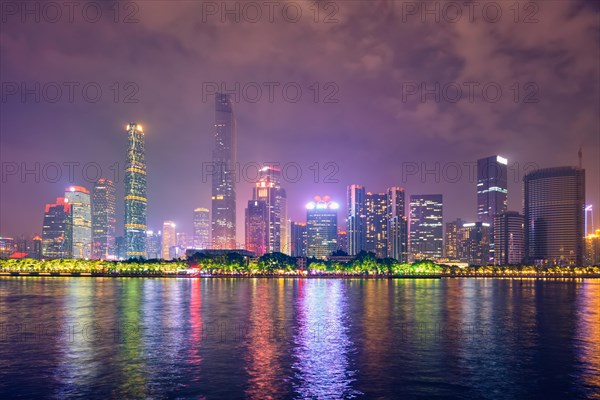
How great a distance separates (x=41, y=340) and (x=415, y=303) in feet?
245

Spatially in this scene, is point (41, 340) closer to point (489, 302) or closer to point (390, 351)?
point (390, 351)

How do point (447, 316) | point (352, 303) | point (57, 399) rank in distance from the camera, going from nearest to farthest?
point (57, 399) → point (447, 316) → point (352, 303)

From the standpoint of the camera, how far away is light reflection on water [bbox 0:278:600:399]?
40.7m

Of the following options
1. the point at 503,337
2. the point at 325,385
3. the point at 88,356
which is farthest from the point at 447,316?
the point at 88,356

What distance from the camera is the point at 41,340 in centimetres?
5975

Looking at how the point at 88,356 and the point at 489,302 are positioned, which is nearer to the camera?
the point at 88,356

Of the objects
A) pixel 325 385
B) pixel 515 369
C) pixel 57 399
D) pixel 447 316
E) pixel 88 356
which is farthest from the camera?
pixel 447 316

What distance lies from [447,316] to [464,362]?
35.6 metres

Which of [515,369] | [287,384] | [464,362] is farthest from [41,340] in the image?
[515,369]

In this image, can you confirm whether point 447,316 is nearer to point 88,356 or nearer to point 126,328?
point 126,328

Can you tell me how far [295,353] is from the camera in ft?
174

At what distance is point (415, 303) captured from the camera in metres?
108

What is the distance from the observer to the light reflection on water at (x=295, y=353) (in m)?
40.7

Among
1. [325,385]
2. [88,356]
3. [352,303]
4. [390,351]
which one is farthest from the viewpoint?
[352,303]
